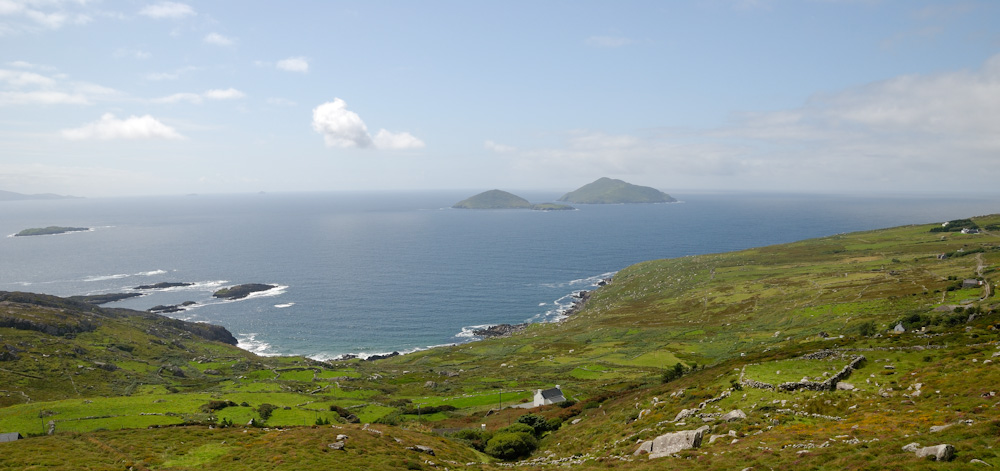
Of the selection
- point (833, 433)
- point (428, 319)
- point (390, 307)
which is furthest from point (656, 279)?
point (833, 433)

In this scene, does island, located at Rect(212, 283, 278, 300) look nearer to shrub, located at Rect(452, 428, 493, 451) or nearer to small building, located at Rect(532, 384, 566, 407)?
small building, located at Rect(532, 384, 566, 407)

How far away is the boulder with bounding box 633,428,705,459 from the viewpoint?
28141mm

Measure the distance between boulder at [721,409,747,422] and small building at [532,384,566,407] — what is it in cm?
2782

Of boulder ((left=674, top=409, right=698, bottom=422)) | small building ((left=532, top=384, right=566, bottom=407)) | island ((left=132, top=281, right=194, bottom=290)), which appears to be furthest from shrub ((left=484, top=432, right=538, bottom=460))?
island ((left=132, top=281, right=194, bottom=290))

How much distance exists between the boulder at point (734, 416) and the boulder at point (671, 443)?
101 inches

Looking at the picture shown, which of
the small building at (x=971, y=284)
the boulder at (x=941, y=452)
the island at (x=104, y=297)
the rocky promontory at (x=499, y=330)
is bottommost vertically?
the rocky promontory at (x=499, y=330)

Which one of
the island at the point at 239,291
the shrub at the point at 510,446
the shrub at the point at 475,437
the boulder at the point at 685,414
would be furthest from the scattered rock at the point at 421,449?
the island at the point at 239,291

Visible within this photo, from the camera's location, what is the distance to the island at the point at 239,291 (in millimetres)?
162750

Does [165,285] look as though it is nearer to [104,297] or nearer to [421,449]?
[104,297]

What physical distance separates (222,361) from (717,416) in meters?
92.2

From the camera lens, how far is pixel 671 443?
2900 centimetres

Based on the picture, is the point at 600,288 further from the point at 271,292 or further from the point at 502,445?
the point at 502,445

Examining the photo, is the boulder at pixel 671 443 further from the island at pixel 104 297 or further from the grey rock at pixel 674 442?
the island at pixel 104 297

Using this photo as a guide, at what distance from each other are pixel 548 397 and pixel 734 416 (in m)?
30.1
